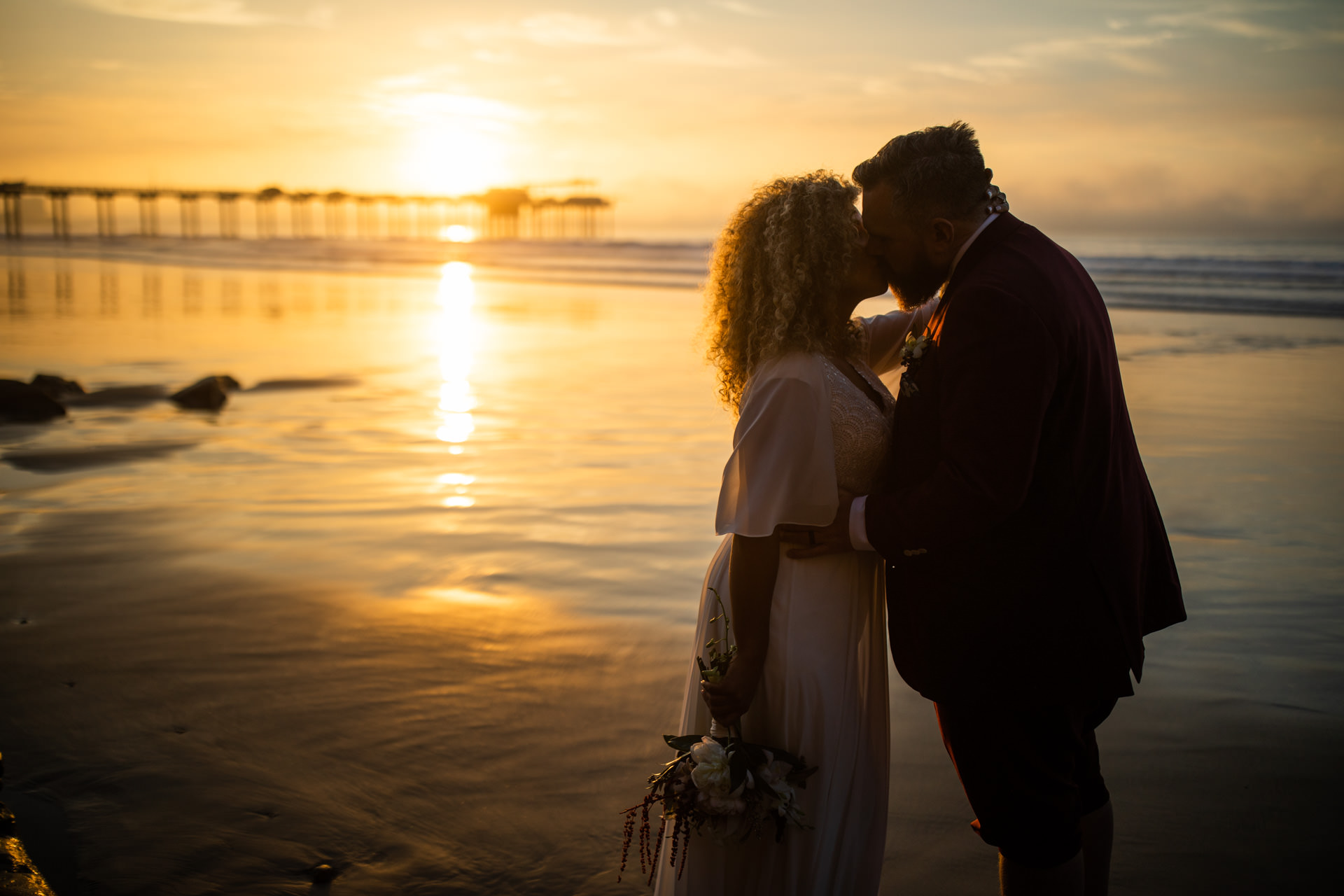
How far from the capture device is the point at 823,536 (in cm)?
241

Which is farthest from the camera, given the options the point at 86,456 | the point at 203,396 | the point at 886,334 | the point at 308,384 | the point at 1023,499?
the point at 308,384

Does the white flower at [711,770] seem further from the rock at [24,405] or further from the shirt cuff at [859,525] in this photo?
the rock at [24,405]

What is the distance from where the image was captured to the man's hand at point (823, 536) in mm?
2395

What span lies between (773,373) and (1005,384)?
534mm

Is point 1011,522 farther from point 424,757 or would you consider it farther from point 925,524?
point 424,757

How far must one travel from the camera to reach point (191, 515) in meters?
6.39

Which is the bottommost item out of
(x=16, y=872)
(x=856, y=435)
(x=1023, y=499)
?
(x=16, y=872)

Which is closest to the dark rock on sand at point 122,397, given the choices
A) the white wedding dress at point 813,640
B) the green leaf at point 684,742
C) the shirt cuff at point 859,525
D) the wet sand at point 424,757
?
the wet sand at point 424,757

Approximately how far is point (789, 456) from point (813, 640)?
520 mm

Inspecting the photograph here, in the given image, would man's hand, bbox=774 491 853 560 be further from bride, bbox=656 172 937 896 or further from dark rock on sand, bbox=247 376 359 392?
dark rock on sand, bbox=247 376 359 392

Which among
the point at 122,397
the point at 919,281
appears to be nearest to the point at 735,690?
the point at 919,281

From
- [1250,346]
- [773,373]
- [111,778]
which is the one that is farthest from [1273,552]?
[1250,346]

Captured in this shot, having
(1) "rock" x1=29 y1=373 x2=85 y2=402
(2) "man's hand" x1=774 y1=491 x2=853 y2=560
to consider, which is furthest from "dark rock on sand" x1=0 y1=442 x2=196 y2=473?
(2) "man's hand" x1=774 y1=491 x2=853 y2=560

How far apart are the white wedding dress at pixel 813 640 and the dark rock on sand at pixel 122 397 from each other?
953cm
